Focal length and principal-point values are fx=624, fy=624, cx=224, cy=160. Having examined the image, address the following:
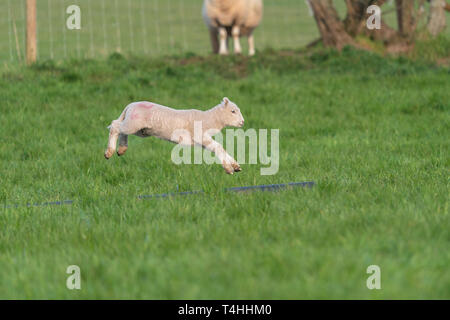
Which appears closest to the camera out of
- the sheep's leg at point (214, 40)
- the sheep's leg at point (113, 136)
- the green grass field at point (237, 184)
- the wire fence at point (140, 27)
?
the green grass field at point (237, 184)

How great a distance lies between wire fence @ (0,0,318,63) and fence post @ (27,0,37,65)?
17.6 feet

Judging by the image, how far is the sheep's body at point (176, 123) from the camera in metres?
3.38

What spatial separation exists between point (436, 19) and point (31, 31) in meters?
7.46

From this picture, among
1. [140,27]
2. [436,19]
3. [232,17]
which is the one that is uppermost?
[140,27]

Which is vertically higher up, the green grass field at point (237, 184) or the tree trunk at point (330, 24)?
the tree trunk at point (330, 24)

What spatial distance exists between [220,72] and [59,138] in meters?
3.67

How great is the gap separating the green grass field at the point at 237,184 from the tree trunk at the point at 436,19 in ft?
6.37

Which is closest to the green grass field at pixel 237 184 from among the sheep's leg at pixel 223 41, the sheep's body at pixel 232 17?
the sheep's leg at pixel 223 41

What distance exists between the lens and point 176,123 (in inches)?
133

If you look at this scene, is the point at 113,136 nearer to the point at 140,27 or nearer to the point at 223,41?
the point at 223,41

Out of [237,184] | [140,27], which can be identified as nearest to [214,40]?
[237,184]

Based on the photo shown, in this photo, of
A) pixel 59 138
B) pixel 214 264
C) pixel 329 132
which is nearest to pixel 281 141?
pixel 329 132

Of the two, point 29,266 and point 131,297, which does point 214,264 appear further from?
point 29,266

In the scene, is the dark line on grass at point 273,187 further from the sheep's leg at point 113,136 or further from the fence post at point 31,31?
the fence post at point 31,31
